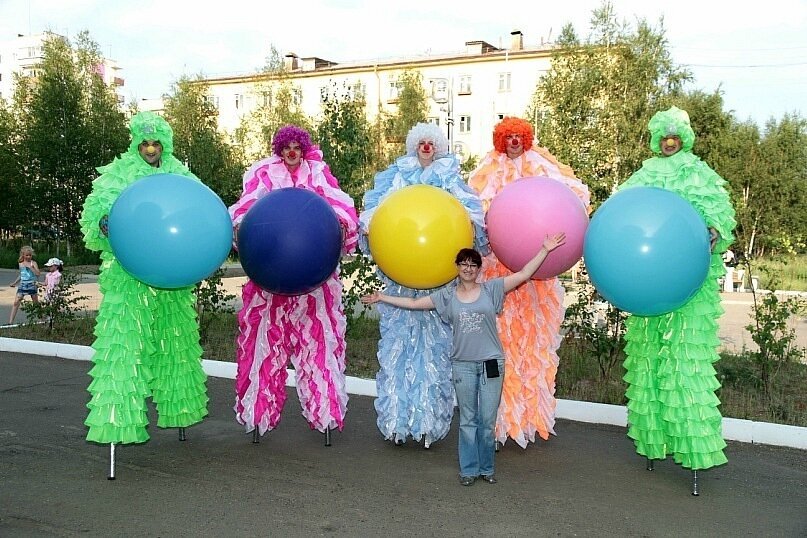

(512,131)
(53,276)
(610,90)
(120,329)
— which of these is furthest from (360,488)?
(610,90)

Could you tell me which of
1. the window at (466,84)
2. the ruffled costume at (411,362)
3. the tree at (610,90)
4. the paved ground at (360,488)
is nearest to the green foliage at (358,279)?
the paved ground at (360,488)

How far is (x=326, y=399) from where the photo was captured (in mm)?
5188

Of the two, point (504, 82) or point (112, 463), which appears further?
point (504, 82)

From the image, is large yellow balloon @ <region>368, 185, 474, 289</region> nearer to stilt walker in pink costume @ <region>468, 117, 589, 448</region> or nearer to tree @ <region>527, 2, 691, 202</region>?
stilt walker in pink costume @ <region>468, 117, 589, 448</region>

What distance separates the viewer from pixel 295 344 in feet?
17.1

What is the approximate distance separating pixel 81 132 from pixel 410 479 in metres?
23.3

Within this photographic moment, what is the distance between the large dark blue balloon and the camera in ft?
14.1

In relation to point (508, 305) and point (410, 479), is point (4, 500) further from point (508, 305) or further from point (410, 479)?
point (508, 305)

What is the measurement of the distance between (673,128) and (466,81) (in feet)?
126

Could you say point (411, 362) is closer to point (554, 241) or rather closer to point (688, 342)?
point (554, 241)

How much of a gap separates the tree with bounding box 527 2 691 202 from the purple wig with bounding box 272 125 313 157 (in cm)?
1792

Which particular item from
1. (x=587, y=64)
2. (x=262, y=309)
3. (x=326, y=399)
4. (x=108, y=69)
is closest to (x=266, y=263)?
(x=262, y=309)

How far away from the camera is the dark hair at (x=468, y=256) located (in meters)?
4.33

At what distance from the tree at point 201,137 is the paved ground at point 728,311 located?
209 cm
